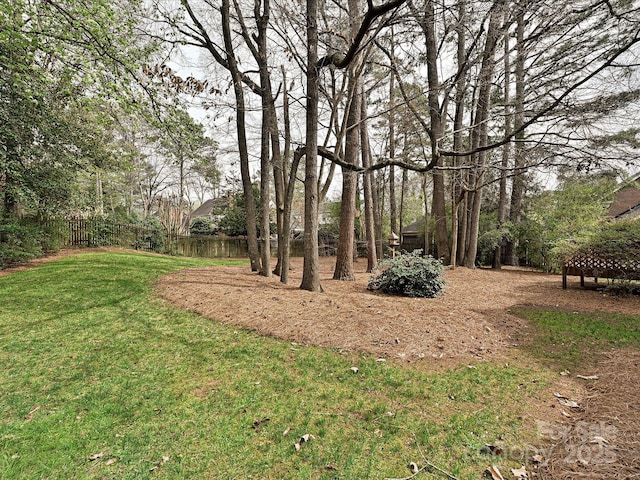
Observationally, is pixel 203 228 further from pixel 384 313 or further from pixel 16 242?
pixel 384 313

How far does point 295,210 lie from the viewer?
92.2 feet

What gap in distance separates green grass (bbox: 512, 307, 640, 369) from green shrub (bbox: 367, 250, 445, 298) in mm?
1470

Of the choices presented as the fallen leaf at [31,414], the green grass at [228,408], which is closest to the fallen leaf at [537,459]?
the green grass at [228,408]

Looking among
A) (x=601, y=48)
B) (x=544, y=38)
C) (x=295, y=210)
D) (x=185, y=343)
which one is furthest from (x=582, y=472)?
(x=295, y=210)

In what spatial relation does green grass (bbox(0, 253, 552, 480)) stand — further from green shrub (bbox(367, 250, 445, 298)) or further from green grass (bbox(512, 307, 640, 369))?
green shrub (bbox(367, 250, 445, 298))

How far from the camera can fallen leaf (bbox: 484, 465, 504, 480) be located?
1639 millimetres

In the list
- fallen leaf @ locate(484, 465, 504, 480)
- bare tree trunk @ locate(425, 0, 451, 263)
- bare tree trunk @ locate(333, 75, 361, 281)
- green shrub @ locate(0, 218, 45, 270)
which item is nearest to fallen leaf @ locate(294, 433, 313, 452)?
fallen leaf @ locate(484, 465, 504, 480)

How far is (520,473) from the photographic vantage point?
166 centimetres

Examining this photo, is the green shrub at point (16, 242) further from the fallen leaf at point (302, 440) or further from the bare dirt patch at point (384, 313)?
the fallen leaf at point (302, 440)

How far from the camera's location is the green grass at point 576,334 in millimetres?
3279

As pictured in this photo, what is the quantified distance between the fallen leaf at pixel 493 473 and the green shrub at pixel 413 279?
14.3ft

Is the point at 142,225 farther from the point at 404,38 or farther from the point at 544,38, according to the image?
the point at 544,38

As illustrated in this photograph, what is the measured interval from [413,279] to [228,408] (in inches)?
182

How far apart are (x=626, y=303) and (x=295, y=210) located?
24.3 metres
